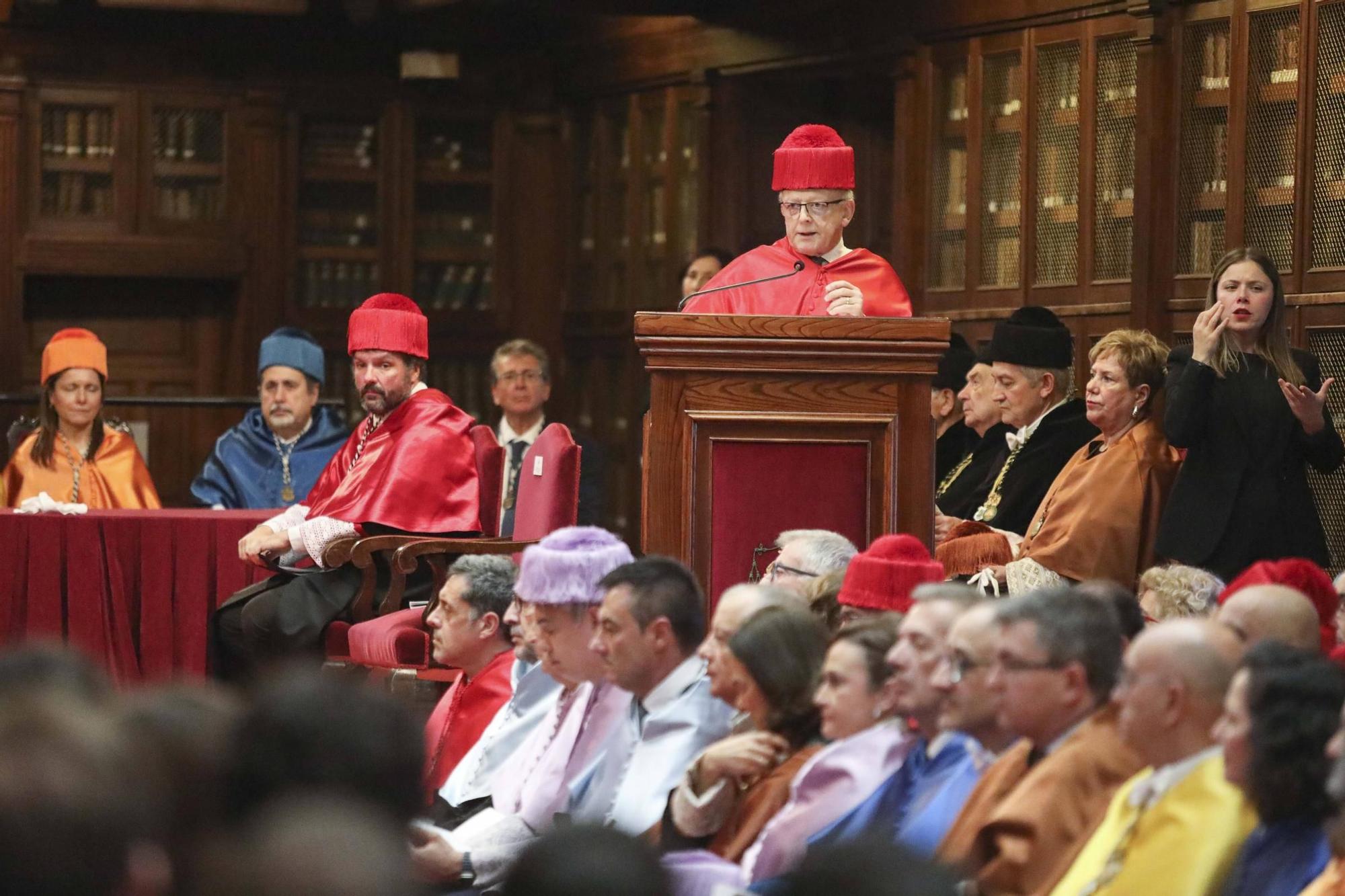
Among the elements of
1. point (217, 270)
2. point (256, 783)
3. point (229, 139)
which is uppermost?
point (229, 139)

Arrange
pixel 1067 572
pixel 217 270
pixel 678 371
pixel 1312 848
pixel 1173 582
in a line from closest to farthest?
1. pixel 1312 848
2. pixel 1173 582
3. pixel 678 371
4. pixel 1067 572
5. pixel 217 270

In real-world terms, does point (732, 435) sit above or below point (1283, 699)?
above

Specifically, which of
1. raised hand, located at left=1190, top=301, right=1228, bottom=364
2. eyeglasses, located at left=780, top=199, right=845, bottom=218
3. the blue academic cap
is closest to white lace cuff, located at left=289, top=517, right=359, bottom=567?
eyeglasses, located at left=780, top=199, right=845, bottom=218

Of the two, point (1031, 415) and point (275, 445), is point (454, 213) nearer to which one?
point (275, 445)

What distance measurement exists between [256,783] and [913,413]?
305 cm

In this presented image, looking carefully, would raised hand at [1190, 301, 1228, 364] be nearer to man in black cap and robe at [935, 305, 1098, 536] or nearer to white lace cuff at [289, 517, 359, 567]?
man in black cap and robe at [935, 305, 1098, 536]

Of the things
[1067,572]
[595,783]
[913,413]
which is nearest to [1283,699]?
[595,783]

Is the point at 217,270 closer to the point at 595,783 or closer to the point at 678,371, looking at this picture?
the point at 678,371

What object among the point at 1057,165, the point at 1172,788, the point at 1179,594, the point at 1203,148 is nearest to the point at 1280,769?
the point at 1172,788

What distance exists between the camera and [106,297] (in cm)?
1141

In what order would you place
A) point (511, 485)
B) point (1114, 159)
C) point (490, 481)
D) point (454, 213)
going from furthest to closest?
point (454, 213), point (511, 485), point (1114, 159), point (490, 481)

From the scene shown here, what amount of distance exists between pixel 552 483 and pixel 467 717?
1645 mm

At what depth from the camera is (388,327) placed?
731 cm

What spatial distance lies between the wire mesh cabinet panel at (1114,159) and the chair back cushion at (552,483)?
2524 mm
